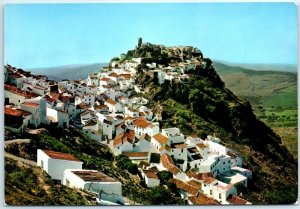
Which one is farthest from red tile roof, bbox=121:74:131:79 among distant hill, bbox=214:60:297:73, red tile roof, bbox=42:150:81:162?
red tile roof, bbox=42:150:81:162

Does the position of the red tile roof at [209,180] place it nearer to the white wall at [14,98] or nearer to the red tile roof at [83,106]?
the white wall at [14,98]

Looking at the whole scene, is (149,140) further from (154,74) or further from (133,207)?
(154,74)

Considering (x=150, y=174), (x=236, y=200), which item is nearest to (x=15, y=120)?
(x=150, y=174)

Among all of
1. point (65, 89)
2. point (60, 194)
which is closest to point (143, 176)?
point (60, 194)

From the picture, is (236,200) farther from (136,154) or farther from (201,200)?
(136,154)

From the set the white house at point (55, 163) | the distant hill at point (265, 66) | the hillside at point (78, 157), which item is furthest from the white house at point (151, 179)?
the distant hill at point (265, 66)

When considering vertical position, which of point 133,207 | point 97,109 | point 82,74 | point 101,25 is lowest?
point 133,207
